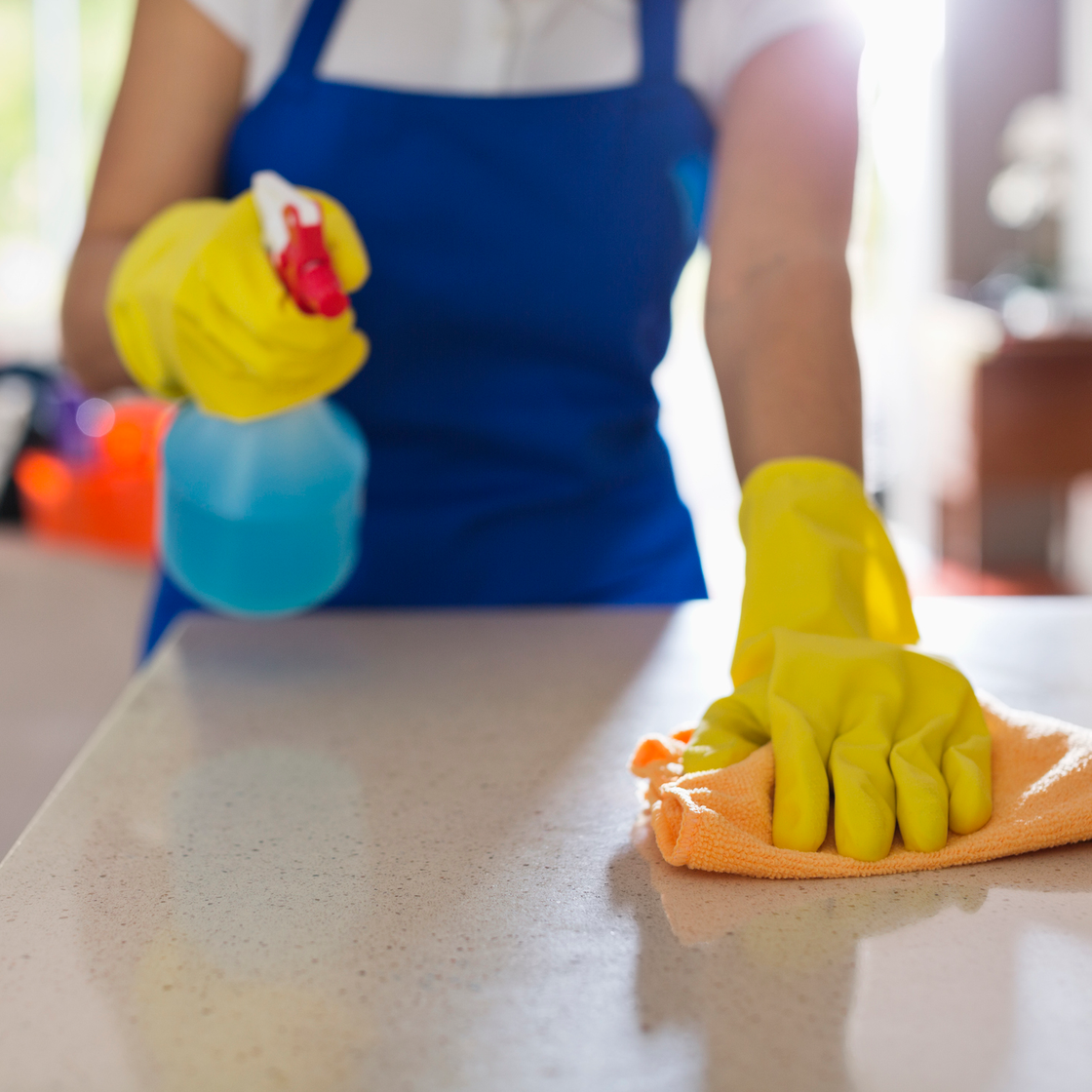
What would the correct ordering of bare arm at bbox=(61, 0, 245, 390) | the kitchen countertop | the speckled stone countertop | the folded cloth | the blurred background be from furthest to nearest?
1. the blurred background
2. the kitchen countertop
3. bare arm at bbox=(61, 0, 245, 390)
4. the folded cloth
5. the speckled stone countertop

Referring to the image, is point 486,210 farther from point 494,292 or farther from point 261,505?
point 261,505

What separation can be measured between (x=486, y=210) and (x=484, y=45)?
14 centimetres

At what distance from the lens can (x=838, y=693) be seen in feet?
1.99

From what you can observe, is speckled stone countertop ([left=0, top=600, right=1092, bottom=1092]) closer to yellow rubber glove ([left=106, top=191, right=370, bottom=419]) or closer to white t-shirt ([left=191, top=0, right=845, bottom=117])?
yellow rubber glove ([left=106, top=191, right=370, bottom=419])

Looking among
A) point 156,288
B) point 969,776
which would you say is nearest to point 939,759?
point 969,776

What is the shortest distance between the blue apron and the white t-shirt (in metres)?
0.02

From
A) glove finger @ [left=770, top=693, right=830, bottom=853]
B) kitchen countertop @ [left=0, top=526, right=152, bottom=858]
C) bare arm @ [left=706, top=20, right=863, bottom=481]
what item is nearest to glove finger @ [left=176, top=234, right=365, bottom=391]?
bare arm @ [left=706, top=20, right=863, bottom=481]

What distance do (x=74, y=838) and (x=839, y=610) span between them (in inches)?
16.5

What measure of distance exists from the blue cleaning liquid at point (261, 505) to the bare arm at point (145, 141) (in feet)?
0.57

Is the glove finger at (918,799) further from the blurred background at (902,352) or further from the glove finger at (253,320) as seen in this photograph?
the blurred background at (902,352)

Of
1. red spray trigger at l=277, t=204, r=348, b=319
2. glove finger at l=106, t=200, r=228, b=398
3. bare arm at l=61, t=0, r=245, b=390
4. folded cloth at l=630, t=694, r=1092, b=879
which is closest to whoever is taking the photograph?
folded cloth at l=630, t=694, r=1092, b=879

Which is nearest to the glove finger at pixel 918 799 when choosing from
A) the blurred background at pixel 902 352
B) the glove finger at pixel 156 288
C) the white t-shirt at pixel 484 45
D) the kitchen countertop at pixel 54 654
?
the glove finger at pixel 156 288

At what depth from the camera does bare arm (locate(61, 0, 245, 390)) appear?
1.02 metres

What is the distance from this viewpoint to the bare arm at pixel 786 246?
88 cm
